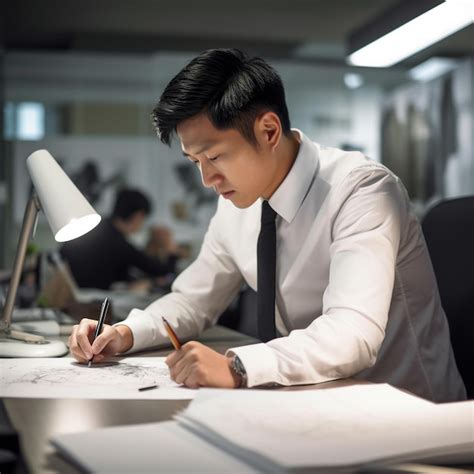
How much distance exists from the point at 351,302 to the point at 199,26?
6036 millimetres

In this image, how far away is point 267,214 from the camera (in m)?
1.82

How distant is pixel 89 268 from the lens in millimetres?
5750

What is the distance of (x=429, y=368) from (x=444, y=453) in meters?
0.91

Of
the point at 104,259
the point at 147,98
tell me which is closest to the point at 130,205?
the point at 104,259

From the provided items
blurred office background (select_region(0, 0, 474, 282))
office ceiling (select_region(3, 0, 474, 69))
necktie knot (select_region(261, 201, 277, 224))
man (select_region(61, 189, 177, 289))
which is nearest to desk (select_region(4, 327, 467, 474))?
necktie knot (select_region(261, 201, 277, 224))

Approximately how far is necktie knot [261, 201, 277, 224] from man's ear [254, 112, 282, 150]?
0.47 ft

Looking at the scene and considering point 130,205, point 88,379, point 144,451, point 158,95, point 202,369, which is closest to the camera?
point 144,451

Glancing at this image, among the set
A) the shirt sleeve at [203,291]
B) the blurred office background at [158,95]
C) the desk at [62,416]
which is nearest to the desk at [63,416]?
the desk at [62,416]

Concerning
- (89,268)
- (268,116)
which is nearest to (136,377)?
(268,116)

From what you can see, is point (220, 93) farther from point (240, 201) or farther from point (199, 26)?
point (199, 26)

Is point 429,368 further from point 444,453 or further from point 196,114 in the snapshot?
point 444,453

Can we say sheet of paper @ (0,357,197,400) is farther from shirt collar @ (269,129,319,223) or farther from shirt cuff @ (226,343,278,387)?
shirt collar @ (269,129,319,223)

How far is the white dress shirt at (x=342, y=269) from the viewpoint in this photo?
1.55 m

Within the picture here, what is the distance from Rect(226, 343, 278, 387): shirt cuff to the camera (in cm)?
127
